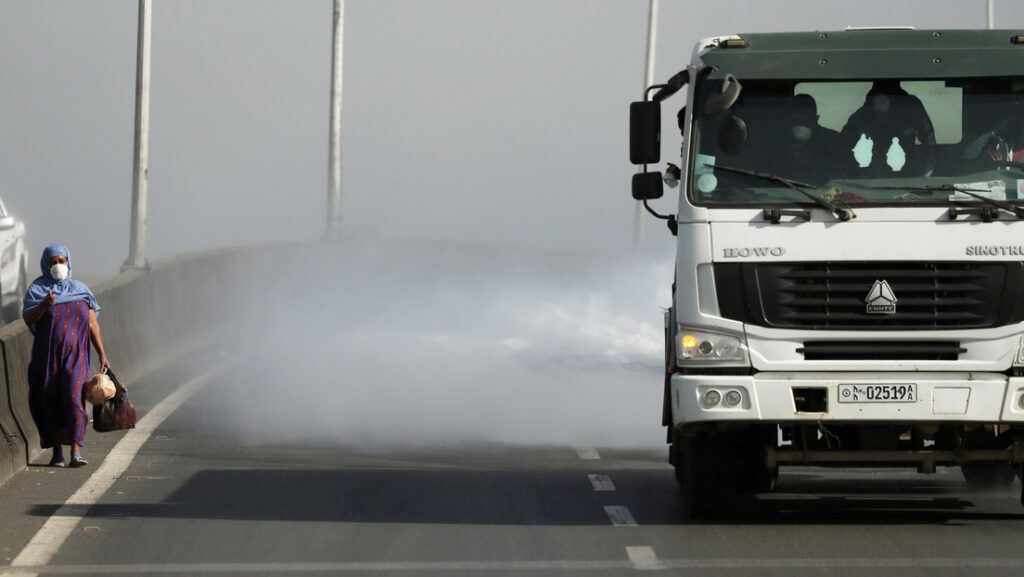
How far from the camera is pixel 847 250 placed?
10.3 meters

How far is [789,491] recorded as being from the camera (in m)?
12.6

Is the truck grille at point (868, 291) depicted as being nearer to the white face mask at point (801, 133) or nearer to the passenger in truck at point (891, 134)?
the passenger in truck at point (891, 134)

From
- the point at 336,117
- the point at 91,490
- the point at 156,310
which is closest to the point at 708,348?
the point at 91,490

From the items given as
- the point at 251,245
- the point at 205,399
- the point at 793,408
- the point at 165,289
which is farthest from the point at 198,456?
the point at 251,245

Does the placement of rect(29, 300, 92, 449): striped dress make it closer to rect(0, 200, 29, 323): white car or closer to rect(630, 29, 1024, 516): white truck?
rect(630, 29, 1024, 516): white truck

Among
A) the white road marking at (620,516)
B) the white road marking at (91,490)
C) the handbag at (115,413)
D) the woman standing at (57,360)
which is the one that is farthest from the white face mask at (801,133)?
the woman standing at (57,360)

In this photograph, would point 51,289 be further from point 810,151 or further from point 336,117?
point 336,117

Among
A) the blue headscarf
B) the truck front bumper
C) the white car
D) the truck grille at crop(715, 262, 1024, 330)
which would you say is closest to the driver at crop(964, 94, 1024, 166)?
the truck grille at crop(715, 262, 1024, 330)

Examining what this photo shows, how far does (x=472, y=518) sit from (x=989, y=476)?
364 cm

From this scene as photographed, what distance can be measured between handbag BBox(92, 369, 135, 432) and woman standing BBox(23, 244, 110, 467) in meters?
0.27

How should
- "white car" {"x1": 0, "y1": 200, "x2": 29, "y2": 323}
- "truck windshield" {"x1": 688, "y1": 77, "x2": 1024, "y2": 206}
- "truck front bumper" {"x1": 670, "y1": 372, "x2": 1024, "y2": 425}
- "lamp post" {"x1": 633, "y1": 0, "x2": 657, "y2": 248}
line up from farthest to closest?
"lamp post" {"x1": 633, "y1": 0, "x2": 657, "y2": 248} → "white car" {"x1": 0, "y1": 200, "x2": 29, "y2": 323} → "truck windshield" {"x1": 688, "y1": 77, "x2": 1024, "y2": 206} → "truck front bumper" {"x1": 670, "y1": 372, "x2": 1024, "y2": 425}

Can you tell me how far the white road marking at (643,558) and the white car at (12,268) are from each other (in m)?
12.9

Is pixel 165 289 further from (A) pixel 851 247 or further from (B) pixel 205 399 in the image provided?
(A) pixel 851 247

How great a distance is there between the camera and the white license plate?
10.3 metres
